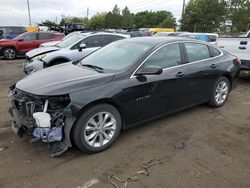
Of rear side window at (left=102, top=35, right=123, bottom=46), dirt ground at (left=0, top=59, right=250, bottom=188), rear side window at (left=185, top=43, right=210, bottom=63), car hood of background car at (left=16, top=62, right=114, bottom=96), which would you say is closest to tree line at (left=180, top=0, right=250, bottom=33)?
rear side window at (left=102, top=35, right=123, bottom=46)

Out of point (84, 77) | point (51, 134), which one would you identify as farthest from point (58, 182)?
point (84, 77)

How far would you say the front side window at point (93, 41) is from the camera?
9397 millimetres

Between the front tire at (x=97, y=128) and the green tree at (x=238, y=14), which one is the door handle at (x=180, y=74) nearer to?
the front tire at (x=97, y=128)

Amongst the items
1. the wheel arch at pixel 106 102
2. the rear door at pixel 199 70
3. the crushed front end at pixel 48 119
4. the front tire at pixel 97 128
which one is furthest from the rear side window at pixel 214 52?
the crushed front end at pixel 48 119

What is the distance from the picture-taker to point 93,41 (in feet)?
31.6

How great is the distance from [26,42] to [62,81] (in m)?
12.6

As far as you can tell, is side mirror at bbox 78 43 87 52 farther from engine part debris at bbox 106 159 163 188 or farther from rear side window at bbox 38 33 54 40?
rear side window at bbox 38 33 54 40

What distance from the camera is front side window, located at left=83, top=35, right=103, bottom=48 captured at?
940 centimetres

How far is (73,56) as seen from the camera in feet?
28.4

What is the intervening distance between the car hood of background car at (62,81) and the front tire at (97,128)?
36 cm

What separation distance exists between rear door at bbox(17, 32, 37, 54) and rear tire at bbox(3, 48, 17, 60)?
39 centimetres

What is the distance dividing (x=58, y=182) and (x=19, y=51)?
1348 cm

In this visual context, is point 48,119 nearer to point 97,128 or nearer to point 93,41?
point 97,128

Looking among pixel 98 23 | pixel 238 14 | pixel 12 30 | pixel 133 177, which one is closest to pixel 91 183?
pixel 133 177
